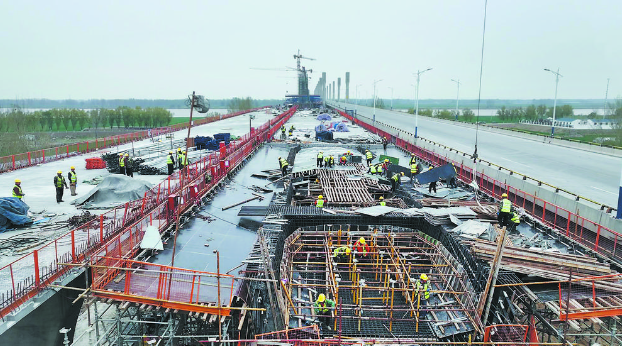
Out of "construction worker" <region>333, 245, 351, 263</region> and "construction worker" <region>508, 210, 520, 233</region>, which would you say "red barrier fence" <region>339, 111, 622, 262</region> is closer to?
"construction worker" <region>508, 210, 520, 233</region>

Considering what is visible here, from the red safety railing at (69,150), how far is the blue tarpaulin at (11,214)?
13.1 m

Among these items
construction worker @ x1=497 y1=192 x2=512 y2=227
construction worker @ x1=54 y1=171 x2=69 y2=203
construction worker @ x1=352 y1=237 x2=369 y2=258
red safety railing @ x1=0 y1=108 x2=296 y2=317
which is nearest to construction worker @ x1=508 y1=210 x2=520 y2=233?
construction worker @ x1=497 y1=192 x2=512 y2=227

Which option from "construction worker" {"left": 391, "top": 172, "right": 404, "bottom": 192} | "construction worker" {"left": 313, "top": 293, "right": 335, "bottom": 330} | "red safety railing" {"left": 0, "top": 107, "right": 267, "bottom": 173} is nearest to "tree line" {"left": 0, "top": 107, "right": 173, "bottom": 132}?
"red safety railing" {"left": 0, "top": 107, "right": 267, "bottom": 173}

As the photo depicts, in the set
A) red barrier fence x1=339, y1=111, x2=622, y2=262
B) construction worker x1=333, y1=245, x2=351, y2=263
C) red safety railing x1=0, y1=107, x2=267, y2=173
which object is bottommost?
construction worker x1=333, y1=245, x2=351, y2=263

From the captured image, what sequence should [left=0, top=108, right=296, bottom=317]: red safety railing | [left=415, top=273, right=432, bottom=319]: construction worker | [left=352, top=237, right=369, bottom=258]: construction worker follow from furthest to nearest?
[left=352, top=237, right=369, bottom=258]: construction worker, [left=415, top=273, right=432, bottom=319]: construction worker, [left=0, top=108, right=296, bottom=317]: red safety railing

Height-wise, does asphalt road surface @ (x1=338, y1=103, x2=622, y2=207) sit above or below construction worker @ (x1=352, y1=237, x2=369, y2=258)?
above

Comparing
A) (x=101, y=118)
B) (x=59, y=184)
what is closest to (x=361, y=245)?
(x=59, y=184)

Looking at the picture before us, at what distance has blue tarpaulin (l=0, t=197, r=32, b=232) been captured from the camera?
1529cm

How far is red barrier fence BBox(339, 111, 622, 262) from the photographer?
53.6 feet

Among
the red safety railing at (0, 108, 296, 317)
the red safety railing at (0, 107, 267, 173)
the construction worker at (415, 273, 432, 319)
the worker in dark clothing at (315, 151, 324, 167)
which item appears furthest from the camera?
the worker in dark clothing at (315, 151, 324, 167)

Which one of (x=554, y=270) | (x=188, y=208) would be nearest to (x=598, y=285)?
(x=554, y=270)

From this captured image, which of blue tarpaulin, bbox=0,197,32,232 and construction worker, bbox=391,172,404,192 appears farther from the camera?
construction worker, bbox=391,172,404,192

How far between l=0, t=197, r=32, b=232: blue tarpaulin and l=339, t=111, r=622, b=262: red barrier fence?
72.1ft

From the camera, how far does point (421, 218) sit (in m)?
19.3
